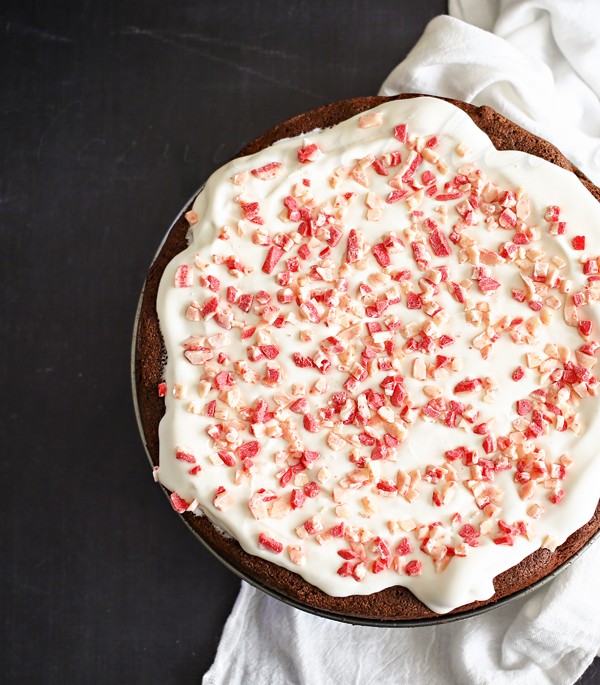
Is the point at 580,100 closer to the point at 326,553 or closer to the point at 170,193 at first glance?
the point at 170,193

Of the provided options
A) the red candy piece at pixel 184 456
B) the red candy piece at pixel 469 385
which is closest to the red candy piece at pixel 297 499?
the red candy piece at pixel 184 456

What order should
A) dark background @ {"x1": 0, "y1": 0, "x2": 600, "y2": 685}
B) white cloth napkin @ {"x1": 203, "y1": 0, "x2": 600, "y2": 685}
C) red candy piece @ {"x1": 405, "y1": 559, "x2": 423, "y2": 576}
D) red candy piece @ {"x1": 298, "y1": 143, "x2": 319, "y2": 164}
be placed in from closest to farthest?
red candy piece @ {"x1": 405, "y1": 559, "x2": 423, "y2": 576} → red candy piece @ {"x1": 298, "y1": 143, "x2": 319, "y2": 164} → white cloth napkin @ {"x1": 203, "y1": 0, "x2": 600, "y2": 685} → dark background @ {"x1": 0, "y1": 0, "x2": 600, "y2": 685}

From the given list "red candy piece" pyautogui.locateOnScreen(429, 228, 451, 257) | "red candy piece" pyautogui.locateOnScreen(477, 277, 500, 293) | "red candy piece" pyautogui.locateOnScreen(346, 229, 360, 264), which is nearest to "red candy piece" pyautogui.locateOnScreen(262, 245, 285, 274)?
"red candy piece" pyautogui.locateOnScreen(346, 229, 360, 264)

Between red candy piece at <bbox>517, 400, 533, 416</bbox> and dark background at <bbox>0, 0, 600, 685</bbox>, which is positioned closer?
red candy piece at <bbox>517, 400, 533, 416</bbox>

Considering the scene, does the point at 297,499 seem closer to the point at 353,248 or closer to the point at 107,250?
the point at 353,248

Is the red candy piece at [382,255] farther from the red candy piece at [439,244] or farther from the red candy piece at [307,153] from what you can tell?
the red candy piece at [307,153]

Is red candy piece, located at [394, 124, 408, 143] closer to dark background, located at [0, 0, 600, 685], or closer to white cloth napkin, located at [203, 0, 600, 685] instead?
white cloth napkin, located at [203, 0, 600, 685]
